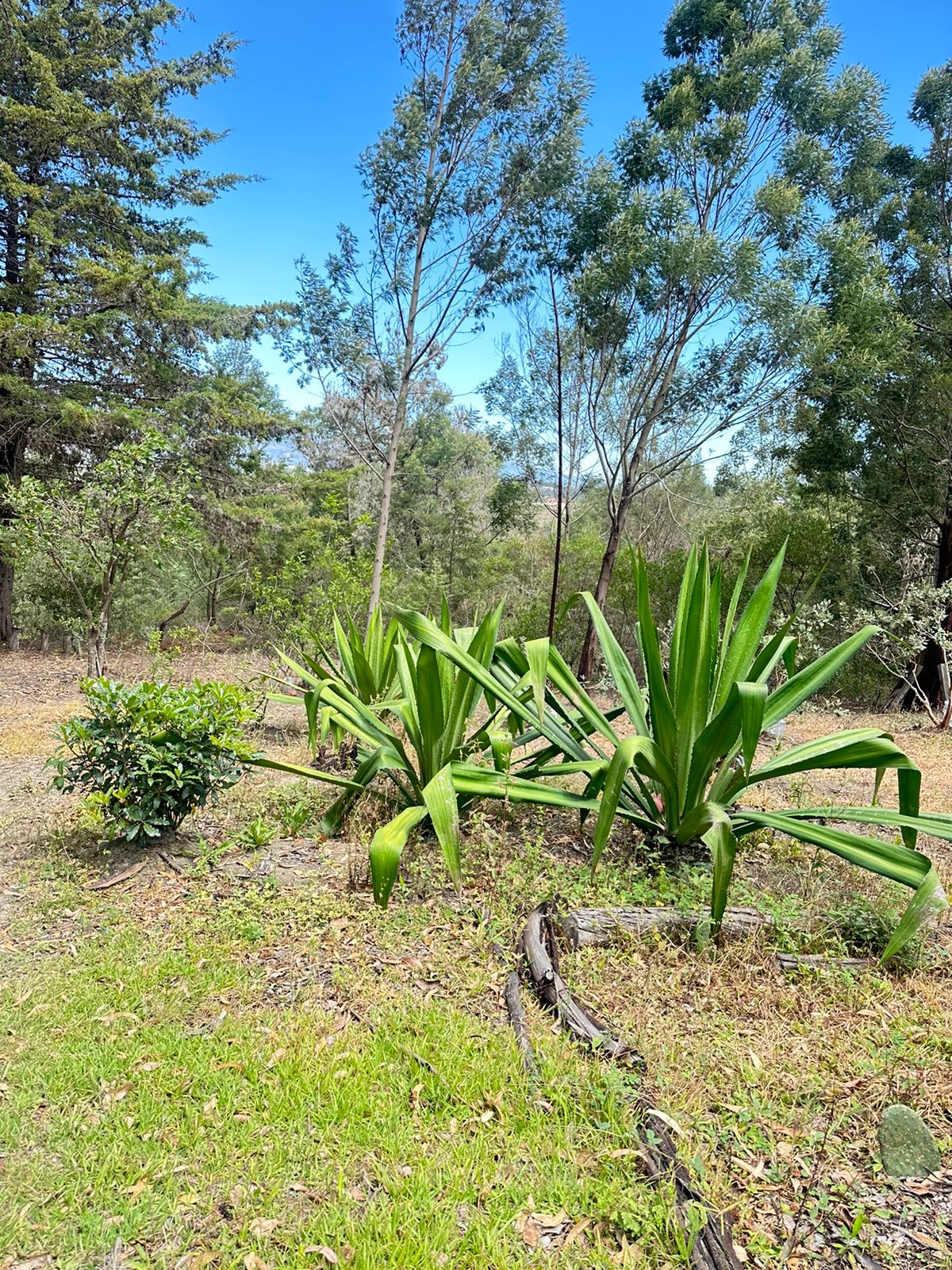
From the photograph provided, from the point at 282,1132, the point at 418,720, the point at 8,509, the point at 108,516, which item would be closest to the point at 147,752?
the point at 418,720

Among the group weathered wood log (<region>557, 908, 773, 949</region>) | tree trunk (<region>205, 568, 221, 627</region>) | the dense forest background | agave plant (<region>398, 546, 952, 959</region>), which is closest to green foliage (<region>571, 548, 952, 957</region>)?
agave plant (<region>398, 546, 952, 959</region>)

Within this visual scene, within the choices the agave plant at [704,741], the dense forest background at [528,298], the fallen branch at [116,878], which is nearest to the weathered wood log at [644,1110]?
the agave plant at [704,741]

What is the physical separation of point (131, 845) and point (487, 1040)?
6.70 feet

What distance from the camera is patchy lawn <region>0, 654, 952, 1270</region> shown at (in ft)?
4.29

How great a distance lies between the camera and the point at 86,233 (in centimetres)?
987

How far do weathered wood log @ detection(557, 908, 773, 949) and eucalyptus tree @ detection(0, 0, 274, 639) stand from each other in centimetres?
931

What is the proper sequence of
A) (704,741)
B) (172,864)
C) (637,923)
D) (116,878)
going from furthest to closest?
(172,864) → (116,878) → (704,741) → (637,923)

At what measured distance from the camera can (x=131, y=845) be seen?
3.03m

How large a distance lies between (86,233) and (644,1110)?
41.7ft

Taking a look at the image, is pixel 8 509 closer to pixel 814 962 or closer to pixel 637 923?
pixel 637 923

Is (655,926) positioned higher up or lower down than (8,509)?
lower down

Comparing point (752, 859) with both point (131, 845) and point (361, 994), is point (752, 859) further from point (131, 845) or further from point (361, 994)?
point (131, 845)

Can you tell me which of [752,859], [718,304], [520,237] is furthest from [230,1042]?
[520,237]

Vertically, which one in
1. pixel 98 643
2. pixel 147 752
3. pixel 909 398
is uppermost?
pixel 909 398
